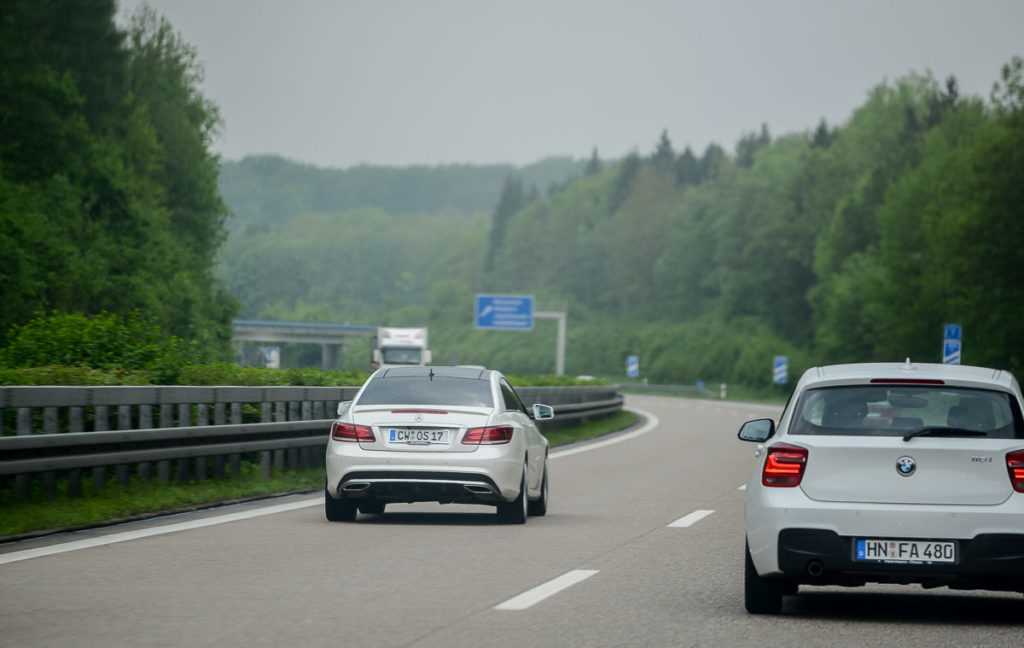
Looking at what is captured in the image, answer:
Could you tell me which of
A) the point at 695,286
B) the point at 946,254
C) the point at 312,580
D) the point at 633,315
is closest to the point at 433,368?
the point at 312,580

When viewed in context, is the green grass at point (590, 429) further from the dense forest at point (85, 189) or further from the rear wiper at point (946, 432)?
the rear wiper at point (946, 432)

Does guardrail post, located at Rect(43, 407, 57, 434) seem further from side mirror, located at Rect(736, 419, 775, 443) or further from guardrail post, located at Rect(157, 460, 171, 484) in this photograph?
side mirror, located at Rect(736, 419, 775, 443)

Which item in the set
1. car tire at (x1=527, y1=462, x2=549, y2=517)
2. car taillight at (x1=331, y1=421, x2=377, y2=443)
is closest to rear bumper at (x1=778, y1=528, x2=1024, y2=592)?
car taillight at (x1=331, y1=421, x2=377, y2=443)

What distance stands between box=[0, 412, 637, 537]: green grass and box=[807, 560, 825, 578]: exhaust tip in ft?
20.1

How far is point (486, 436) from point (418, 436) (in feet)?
1.92

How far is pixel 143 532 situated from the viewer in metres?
13.3

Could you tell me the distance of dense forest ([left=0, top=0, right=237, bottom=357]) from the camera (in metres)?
54.2

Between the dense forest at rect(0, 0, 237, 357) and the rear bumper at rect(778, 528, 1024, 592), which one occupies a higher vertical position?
the dense forest at rect(0, 0, 237, 357)

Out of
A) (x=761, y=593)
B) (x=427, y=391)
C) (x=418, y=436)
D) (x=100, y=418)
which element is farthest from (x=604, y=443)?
(x=761, y=593)

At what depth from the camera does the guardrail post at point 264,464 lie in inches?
732

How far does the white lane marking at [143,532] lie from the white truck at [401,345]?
5156 cm

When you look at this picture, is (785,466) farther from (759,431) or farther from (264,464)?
(264,464)

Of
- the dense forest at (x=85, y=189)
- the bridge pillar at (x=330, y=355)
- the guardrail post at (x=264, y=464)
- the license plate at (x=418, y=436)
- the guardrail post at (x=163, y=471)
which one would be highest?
the dense forest at (x=85, y=189)

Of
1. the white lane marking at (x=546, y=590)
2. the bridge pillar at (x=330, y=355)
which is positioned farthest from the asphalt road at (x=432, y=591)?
the bridge pillar at (x=330, y=355)
